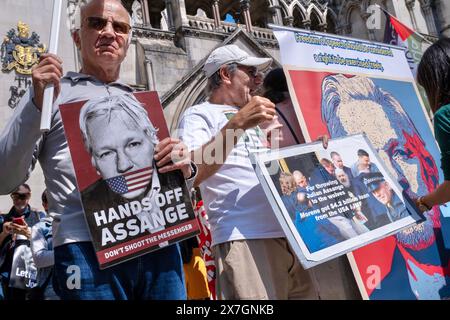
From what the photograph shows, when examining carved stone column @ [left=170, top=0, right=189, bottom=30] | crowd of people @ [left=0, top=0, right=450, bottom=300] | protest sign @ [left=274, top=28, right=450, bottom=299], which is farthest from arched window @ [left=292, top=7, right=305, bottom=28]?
crowd of people @ [left=0, top=0, right=450, bottom=300]

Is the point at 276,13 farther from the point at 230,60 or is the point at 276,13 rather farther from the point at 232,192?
the point at 232,192

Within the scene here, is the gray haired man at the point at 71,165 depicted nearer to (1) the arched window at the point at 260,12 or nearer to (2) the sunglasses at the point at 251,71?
(2) the sunglasses at the point at 251,71

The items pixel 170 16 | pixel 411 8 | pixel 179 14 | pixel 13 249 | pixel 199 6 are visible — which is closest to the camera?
pixel 13 249

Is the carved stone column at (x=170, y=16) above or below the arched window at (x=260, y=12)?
below

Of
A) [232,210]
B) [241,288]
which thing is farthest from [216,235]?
[241,288]

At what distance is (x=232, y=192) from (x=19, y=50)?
1002cm

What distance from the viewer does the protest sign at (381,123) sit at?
3023 mm

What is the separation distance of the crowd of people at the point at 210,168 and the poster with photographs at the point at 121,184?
3 cm

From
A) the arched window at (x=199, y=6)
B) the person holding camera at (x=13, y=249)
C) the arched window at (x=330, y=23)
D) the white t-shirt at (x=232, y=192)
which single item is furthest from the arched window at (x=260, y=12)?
the white t-shirt at (x=232, y=192)

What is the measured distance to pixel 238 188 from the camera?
263cm

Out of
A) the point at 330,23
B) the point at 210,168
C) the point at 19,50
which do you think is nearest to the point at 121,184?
the point at 210,168

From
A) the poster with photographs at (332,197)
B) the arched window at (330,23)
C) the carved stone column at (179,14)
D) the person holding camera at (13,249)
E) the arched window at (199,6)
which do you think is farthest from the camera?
the arched window at (330,23)

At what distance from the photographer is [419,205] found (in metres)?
2.90
